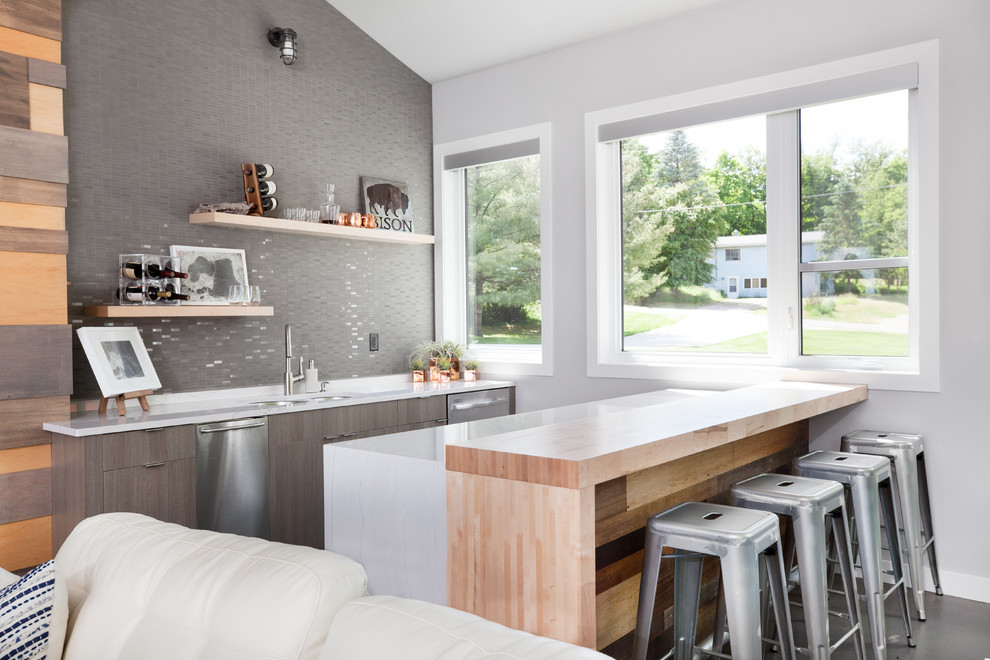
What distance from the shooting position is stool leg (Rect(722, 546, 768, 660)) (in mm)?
1944

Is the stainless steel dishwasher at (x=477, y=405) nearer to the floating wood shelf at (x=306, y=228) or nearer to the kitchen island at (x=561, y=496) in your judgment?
the floating wood shelf at (x=306, y=228)

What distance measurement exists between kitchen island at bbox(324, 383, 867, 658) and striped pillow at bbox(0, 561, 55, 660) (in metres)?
0.91

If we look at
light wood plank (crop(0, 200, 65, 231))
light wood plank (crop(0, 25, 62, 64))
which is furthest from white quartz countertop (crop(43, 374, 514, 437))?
light wood plank (crop(0, 25, 62, 64))

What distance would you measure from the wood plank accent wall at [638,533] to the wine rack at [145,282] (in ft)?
7.85

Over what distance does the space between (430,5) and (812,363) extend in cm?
296

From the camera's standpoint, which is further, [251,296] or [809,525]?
[251,296]

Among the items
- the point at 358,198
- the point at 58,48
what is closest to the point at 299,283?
the point at 358,198

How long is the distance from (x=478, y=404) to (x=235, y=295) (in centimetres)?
158

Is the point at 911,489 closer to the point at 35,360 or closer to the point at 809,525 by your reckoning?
the point at 809,525

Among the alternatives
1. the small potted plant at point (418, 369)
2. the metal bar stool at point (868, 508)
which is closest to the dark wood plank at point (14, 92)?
the small potted plant at point (418, 369)

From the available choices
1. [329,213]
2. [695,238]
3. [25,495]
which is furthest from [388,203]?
[25,495]

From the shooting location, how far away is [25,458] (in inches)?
122

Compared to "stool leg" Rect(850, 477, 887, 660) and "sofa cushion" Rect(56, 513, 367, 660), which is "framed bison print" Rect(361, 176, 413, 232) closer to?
"stool leg" Rect(850, 477, 887, 660)

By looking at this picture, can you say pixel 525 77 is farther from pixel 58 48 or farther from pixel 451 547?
pixel 451 547
